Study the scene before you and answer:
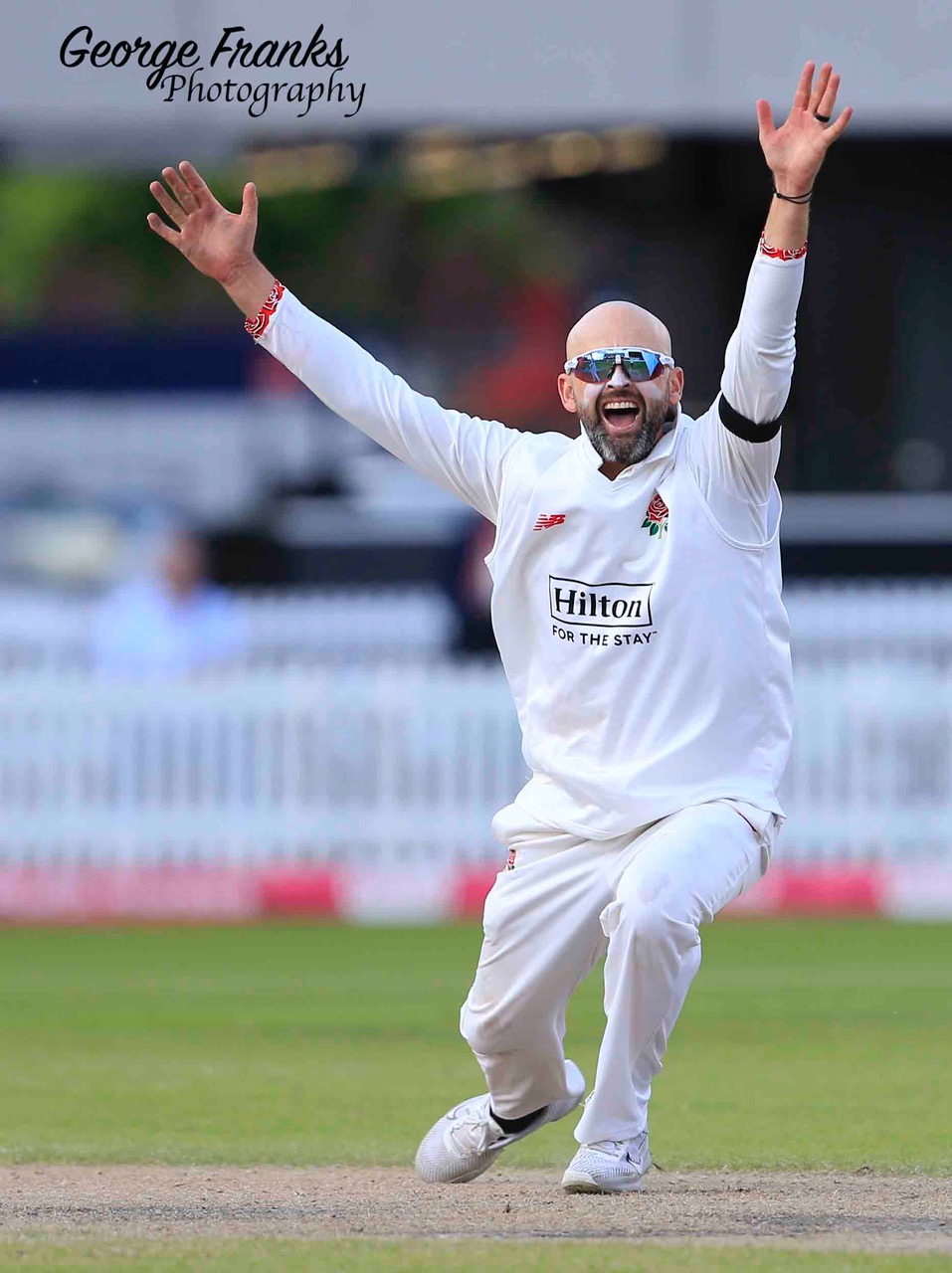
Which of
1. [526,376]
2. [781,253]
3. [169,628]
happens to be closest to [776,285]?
[781,253]

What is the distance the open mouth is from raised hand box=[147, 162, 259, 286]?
121cm

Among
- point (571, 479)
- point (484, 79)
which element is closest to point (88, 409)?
point (484, 79)

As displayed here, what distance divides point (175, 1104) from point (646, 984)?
2.65 meters

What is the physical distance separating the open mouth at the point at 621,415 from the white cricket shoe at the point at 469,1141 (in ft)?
5.67

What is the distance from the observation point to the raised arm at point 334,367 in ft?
22.1

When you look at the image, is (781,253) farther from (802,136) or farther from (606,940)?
Result: (606,940)

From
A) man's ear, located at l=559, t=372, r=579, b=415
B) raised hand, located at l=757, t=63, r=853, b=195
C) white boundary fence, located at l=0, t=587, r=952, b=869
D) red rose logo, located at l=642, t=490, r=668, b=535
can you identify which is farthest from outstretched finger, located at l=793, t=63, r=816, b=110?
white boundary fence, located at l=0, t=587, r=952, b=869

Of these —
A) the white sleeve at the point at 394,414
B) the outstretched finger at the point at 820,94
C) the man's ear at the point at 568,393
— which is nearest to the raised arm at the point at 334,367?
the white sleeve at the point at 394,414

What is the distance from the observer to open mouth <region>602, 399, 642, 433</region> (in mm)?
6402

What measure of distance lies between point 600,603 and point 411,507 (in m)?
16.5

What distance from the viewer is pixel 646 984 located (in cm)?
615

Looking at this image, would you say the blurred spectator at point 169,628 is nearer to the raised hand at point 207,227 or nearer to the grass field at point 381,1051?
the grass field at point 381,1051

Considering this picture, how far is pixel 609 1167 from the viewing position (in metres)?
6.21

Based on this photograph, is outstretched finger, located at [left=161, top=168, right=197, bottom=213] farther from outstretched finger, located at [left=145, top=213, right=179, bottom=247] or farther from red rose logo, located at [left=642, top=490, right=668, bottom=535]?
red rose logo, located at [left=642, top=490, right=668, bottom=535]
